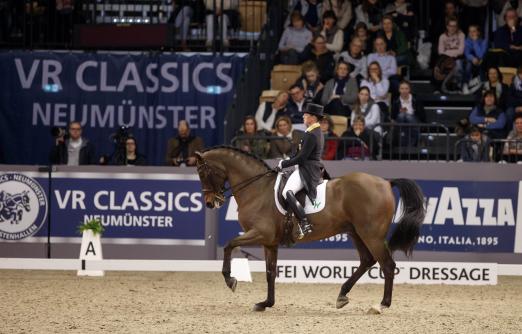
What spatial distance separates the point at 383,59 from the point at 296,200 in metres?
7.61

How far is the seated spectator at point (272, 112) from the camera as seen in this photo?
691 inches

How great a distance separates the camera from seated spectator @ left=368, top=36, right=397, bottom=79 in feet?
60.7

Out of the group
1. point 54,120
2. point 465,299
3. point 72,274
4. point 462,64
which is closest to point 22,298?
point 72,274

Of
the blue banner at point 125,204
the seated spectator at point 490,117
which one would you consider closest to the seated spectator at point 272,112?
the blue banner at point 125,204

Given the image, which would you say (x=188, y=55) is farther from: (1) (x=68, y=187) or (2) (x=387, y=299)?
(2) (x=387, y=299)

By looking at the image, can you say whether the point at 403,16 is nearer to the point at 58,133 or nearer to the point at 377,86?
the point at 377,86

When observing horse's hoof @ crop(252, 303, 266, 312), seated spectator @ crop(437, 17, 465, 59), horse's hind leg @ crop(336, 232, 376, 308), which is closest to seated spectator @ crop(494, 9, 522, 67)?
seated spectator @ crop(437, 17, 465, 59)

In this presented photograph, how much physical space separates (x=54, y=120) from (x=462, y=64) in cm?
743

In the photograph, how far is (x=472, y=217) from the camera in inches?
623

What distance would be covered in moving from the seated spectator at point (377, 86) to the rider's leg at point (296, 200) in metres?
6.60

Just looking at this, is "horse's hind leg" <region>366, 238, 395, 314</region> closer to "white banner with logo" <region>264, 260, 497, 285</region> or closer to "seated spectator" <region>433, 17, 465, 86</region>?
"white banner with logo" <region>264, 260, 497, 285</region>

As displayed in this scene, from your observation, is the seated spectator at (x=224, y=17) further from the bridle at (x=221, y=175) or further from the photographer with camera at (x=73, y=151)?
the bridle at (x=221, y=175)

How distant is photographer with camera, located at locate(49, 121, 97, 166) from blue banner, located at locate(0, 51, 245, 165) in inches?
84.6

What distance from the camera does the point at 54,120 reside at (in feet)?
64.4
